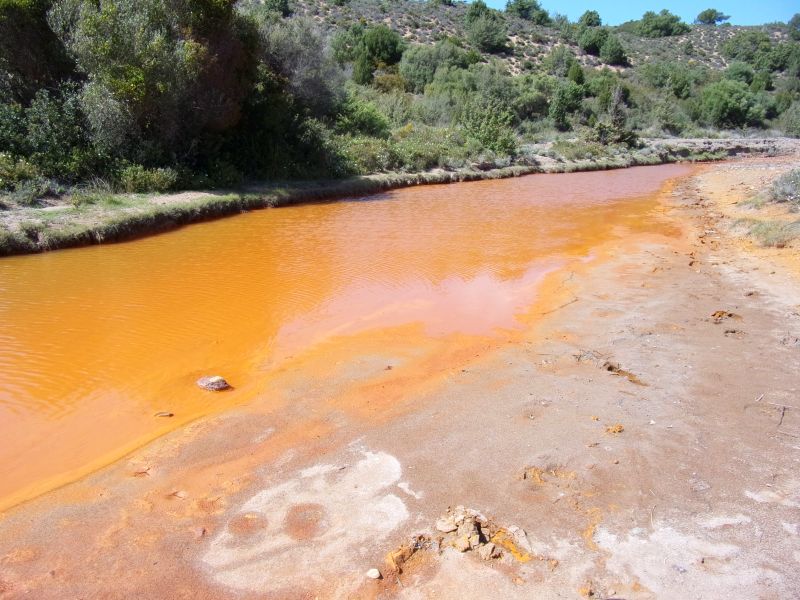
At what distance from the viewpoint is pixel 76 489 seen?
13.8ft

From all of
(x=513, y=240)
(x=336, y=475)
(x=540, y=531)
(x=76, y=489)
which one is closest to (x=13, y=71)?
(x=513, y=240)

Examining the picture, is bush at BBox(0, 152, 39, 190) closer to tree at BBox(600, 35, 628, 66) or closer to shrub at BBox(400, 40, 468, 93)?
shrub at BBox(400, 40, 468, 93)

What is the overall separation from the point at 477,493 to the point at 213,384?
3.06 metres

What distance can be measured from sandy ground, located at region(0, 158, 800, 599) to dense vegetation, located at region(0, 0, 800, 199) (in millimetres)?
11343

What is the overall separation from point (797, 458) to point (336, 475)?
10.9ft

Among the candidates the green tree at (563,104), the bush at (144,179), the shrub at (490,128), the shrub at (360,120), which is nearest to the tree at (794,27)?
the green tree at (563,104)

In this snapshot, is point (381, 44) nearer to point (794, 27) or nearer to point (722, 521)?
point (722, 521)

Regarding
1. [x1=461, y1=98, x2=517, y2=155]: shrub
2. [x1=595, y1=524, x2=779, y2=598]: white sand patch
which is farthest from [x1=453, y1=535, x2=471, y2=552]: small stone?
[x1=461, y1=98, x2=517, y2=155]: shrub

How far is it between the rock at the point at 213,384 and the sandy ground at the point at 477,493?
0.63m

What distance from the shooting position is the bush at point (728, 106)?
147 feet

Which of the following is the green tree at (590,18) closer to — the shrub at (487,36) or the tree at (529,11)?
the tree at (529,11)

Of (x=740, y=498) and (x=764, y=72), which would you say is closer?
(x=740, y=498)

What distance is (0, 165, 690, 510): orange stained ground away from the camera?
17.7ft

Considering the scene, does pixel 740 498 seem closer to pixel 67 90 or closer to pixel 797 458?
pixel 797 458
